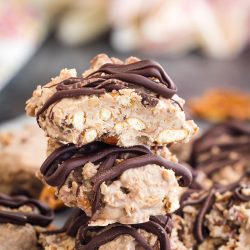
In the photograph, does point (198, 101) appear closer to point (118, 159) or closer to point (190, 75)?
point (190, 75)

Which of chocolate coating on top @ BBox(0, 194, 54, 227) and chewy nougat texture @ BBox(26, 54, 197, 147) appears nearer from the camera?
chewy nougat texture @ BBox(26, 54, 197, 147)

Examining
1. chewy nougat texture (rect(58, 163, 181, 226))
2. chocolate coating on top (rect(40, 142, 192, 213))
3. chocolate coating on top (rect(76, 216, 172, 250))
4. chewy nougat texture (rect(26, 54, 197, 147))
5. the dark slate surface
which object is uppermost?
chewy nougat texture (rect(26, 54, 197, 147))

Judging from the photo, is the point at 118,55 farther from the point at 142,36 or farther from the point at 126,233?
the point at 126,233

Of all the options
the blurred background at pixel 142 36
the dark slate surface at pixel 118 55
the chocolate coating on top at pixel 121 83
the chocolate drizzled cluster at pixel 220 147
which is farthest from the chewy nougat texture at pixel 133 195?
the blurred background at pixel 142 36

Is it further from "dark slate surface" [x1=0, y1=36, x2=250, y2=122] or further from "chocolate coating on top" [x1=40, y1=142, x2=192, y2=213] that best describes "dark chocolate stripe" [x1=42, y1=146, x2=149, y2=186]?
"dark slate surface" [x1=0, y1=36, x2=250, y2=122]

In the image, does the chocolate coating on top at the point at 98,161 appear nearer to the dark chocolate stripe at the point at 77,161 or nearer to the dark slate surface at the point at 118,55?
the dark chocolate stripe at the point at 77,161

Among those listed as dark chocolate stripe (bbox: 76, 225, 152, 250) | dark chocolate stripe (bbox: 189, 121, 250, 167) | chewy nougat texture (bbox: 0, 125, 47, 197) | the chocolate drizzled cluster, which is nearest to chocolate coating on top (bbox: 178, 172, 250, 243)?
dark chocolate stripe (bbox: 76, 225, 152, 250)

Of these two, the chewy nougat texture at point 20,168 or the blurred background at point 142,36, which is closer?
the chewy nougat texture at point 20,168
